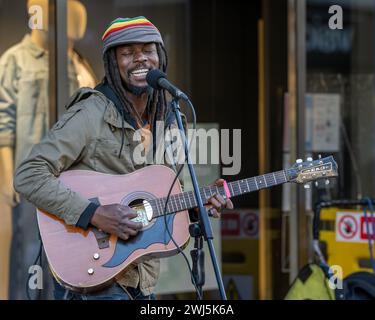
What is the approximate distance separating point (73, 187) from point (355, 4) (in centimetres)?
337

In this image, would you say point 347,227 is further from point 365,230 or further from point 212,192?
point 212,192

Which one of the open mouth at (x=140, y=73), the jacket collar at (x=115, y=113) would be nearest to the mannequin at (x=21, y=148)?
the jacket collar at (x=115, y=113)

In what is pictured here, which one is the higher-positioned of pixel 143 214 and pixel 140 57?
pixel 140 57

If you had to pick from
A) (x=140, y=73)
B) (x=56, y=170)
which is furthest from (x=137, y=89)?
(x=56, y=170)

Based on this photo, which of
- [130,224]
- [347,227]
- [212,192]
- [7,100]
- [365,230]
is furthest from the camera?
[347,227]

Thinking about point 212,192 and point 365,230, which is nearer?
point 212,192

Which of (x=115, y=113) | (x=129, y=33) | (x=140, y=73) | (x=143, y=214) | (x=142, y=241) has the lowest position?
(x=142, y=241)

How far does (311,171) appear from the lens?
3.15m

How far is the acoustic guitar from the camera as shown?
119 inches

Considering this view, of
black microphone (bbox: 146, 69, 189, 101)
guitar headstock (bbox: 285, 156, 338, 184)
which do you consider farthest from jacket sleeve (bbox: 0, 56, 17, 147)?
guitar headstock (bbox: 285, 156, 338, 184)

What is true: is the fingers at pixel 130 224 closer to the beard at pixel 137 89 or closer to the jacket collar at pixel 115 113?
the jacket collar at pixel 115 113

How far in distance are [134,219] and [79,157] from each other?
322mm
